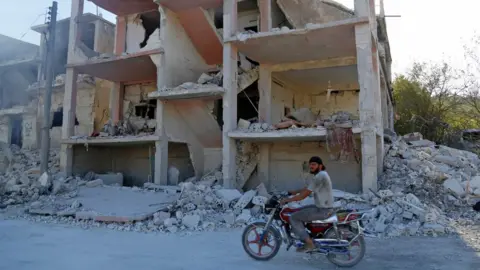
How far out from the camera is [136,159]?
16.7 meters

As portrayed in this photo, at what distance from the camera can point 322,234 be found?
5207mm

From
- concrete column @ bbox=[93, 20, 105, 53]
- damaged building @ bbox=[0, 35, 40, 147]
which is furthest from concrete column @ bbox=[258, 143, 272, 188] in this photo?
damaged building @ bbox=[0, 35, 40, 147]

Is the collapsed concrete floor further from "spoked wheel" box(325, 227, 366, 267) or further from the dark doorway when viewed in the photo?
the dark doorway

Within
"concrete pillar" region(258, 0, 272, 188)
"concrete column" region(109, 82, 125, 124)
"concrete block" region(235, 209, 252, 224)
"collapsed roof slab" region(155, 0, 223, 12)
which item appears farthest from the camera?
"concrete column" region(109, 82, 125, 124)

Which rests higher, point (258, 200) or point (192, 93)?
point (192, 93)

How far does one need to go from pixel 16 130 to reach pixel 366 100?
75.4 feet

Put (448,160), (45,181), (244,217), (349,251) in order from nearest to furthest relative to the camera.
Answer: (349,251), (244,217), (45,181), (448,160)

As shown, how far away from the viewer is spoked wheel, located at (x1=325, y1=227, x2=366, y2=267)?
5125 millimetres

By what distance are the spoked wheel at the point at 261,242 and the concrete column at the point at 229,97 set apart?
6.28 m

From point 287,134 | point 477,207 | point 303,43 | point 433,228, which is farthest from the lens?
point 303,43

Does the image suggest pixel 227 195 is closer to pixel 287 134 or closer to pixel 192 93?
pixel 287 134

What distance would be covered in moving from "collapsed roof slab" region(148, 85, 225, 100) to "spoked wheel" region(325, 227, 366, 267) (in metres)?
7.87

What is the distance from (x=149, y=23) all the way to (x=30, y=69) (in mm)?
13377

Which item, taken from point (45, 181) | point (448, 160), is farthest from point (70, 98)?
point (448, 160)
